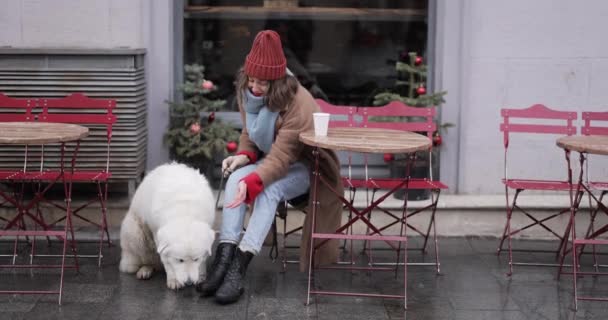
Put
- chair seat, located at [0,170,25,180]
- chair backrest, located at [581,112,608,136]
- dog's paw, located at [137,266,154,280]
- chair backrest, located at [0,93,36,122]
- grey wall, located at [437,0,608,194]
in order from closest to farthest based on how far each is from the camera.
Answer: dog's paw, located at [137,266,154,280]
chair seat, located at [0,170,25,180]
chair backrest, located at [581,112,608,136]
chair backrest, located at [0,93,36,122]
grey wall, located at [437,0,608,194]

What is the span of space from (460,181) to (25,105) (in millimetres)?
3588

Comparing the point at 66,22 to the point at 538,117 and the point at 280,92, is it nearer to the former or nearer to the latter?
the point at 280,92

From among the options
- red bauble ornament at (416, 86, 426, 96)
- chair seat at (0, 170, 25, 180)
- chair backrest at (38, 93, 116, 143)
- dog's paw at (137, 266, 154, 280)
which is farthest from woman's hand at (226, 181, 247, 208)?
red bauble ornament at (416, 86, 426, 96)

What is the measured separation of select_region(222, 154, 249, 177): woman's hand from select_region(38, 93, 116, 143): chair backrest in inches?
42.2

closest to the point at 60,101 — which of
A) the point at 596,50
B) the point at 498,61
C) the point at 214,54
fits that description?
the point at 214,54

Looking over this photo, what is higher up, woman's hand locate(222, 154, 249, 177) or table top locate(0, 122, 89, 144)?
table top locate(0, 122, 89, 144)

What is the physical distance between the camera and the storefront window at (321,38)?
8.46m

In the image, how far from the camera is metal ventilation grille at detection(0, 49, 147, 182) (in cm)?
745

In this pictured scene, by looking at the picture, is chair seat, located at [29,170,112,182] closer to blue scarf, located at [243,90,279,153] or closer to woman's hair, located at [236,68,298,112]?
blue scarf, located at [243,90,279,153]

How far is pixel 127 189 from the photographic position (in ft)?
25.9

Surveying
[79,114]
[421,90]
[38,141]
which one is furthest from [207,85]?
[38,141]

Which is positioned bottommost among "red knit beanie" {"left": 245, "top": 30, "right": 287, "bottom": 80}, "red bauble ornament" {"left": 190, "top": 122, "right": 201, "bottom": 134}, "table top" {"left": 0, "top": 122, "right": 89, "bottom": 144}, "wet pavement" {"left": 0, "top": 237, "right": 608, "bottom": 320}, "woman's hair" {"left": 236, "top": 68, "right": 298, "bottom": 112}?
"wet pavement" {"left": 0, "top": 237, "right": 608, "bottom": 320}

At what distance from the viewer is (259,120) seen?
6324 mm

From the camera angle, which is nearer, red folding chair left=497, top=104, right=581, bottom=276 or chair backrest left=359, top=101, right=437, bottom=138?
Answer: red folding chair left=497, top=104, right=581, bottom=276
